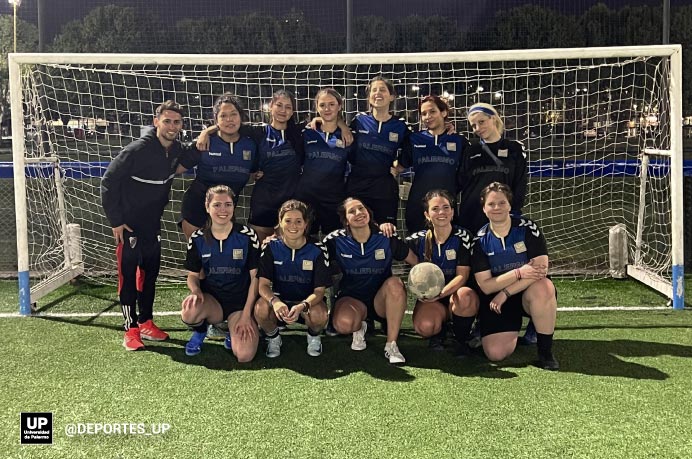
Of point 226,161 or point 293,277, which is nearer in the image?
point 293,277

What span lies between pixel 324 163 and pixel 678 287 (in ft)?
9.24

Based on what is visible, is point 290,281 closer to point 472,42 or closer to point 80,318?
point 80,318

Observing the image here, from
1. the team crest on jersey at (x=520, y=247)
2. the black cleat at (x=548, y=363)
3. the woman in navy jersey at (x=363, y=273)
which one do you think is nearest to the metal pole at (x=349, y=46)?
the woman in navy jersey at (x=363, y=273)

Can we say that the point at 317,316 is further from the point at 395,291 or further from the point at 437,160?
the point at 437,160

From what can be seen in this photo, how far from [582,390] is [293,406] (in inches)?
56.5

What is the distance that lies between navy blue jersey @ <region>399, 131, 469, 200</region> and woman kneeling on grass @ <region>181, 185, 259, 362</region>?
119 centimetres

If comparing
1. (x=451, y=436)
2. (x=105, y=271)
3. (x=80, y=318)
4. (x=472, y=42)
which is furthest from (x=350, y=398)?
(x=472, y=42)

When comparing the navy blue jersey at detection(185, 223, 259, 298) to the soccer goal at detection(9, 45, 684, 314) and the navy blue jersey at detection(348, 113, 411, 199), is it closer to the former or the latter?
the navy blue jersey at detection(348, 113, 411, 199)

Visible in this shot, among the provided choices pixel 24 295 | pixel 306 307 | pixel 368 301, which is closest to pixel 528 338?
pixel 368 301

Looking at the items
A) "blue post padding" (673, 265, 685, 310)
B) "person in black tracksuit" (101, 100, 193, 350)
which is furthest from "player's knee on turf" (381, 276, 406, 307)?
"blue post padding" (673, 265, 685, 310)

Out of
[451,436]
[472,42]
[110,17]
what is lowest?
[451,436]

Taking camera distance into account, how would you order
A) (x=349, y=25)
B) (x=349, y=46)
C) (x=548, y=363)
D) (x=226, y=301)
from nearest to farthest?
(x=548, y=363)
(x=226, y=301)
(x=349, y=46)
(x=349, y=25)

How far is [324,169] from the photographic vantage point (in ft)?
13.2

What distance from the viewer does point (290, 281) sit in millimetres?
3660
